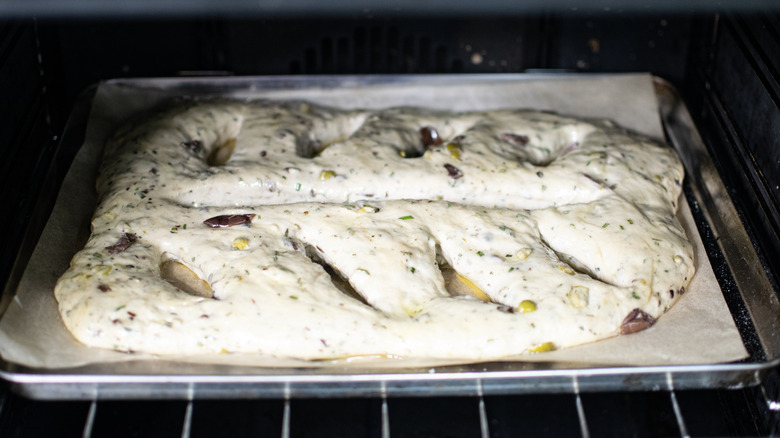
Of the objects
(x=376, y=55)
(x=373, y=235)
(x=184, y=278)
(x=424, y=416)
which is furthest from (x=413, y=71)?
(x=424, y=416)

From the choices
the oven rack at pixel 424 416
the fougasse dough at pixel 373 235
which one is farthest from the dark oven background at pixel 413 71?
the fougasse dough at pixel 373 235

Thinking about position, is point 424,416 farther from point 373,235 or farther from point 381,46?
point 381,46

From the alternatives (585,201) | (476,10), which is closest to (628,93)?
(585,201)

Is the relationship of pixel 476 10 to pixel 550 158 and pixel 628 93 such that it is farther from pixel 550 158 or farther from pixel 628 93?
pixel 628 93

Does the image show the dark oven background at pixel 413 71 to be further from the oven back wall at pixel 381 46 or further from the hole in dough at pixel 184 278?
the hole in dough at pixel 184 278

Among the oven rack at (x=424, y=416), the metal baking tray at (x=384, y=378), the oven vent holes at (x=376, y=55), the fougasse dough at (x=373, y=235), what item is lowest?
the oven rack at (x=424, y=416)

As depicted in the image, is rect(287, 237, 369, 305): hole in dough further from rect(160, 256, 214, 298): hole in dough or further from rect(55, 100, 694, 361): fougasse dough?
rect(160, 256, 214, 298): hole in dough

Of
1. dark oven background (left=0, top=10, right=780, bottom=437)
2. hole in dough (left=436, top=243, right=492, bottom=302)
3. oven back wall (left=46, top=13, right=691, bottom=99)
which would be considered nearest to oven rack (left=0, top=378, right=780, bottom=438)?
dark oven background (left=0, top=10, right=780, bottom=437)
